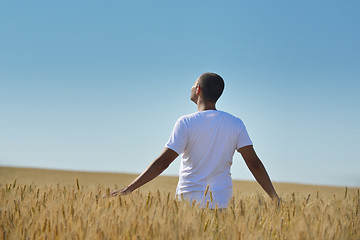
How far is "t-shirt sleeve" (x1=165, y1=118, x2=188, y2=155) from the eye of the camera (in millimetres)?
3584

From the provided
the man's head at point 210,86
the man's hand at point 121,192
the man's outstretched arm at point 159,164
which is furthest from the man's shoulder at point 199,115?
the man's hand at point 121,192

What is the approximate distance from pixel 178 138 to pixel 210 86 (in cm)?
57

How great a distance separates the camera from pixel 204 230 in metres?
2.72

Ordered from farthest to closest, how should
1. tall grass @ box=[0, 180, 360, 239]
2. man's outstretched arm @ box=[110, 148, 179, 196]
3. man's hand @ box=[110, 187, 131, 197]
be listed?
man's outstretched arm @ box=[110, 148, 179, 196], man's hand @ box=[110, 187, 131, 197], tall grass @ box=[0, 180, 360, 239]

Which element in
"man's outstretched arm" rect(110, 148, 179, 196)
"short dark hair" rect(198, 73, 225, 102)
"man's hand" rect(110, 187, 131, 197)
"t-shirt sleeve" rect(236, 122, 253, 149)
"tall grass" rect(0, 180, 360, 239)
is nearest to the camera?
"tall grass" rect(0, 180, 360, 239)

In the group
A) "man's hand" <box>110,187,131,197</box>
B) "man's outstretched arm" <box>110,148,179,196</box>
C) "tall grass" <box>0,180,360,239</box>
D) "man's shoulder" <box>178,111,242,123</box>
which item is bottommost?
"tall grass" <box>0,180,360,239</box>

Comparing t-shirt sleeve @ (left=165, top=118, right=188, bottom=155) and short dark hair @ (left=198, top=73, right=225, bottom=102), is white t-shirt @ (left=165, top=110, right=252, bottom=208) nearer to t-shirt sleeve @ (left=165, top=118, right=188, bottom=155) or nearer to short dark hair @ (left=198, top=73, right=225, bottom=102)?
t-shirt sleeve @ (left=165, top=118, right=188, bottom=155)

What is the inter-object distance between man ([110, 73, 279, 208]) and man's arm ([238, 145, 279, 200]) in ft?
0.28

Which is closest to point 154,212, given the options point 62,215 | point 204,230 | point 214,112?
point 204,230

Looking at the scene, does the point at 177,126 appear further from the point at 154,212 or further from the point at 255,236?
the point at 255,236

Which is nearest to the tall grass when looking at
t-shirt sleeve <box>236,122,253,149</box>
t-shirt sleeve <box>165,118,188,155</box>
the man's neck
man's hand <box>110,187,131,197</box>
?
man's hand <box>110,187,131,197</box>

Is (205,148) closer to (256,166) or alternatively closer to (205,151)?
(205,151)

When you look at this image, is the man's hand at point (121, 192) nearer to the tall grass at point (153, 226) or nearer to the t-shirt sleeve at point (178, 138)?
the tall grass at point (153, 226)

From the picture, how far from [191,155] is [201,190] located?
1.10ft
